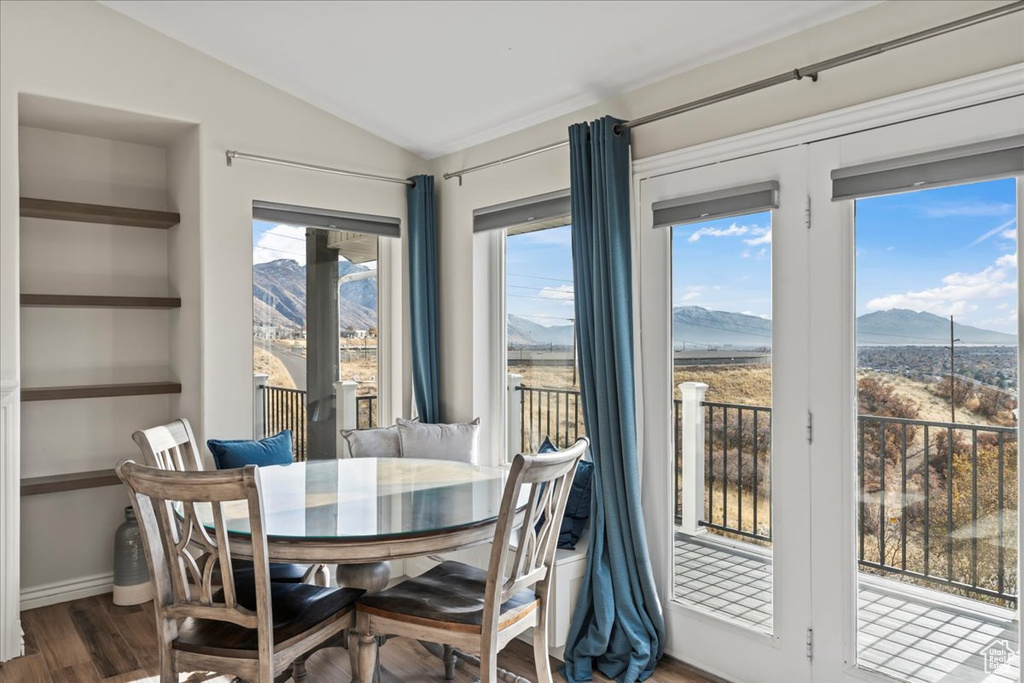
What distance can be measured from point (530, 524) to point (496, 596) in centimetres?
23

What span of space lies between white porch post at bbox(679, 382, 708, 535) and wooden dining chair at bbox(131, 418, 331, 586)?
151 cm

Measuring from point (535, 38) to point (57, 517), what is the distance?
3.38m

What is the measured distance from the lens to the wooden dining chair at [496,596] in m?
2.04

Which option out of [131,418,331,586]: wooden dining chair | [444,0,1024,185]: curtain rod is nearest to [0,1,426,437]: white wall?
[131,418,331,586]: wooden dining chair

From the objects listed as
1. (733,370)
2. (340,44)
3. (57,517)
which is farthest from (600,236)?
(57,517)

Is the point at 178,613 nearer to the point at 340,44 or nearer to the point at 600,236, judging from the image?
the point at 600,236

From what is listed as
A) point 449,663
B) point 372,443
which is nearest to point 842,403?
point 449,663

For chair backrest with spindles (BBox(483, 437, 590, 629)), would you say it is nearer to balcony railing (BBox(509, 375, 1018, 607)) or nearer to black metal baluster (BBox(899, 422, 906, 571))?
balcony railing (BBox(509, 375, 1018, 607))

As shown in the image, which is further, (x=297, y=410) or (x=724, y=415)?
(x=297, y=410)

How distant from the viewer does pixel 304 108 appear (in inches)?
155

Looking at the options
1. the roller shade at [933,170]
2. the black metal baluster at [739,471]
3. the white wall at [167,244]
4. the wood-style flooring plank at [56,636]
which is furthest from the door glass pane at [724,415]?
the wood-style flooring plank at [56,636]

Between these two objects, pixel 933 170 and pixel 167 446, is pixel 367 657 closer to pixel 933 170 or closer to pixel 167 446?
pixel 167 446

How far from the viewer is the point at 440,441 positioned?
3.80 m

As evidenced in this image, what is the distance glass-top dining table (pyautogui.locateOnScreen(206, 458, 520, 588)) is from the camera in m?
1.96
